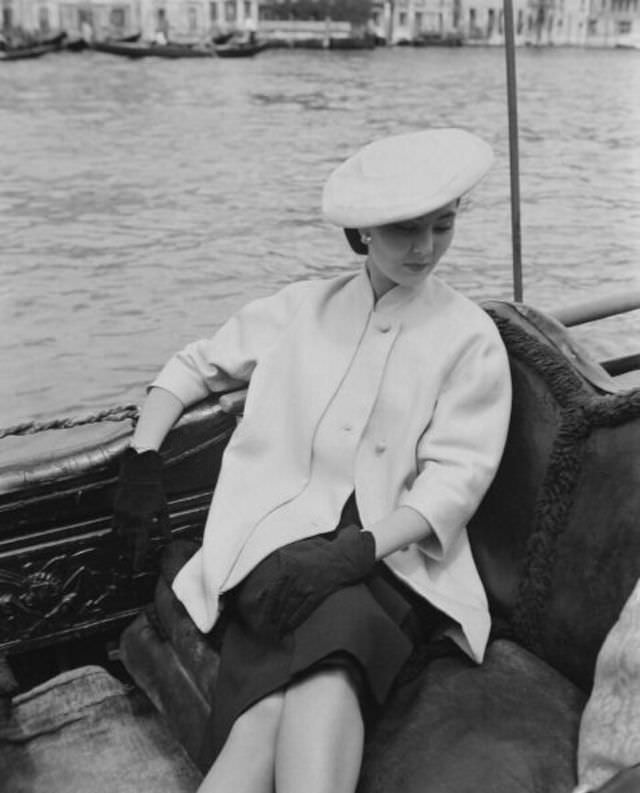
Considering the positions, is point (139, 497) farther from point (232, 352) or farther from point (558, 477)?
point (558, 477)

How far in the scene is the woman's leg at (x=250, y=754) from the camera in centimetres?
155

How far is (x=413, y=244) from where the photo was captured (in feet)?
5.96

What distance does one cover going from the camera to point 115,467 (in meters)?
2.06

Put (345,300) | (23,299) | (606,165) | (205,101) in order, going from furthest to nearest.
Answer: (205,101)
(606,165)
(23,299)
(345,300)

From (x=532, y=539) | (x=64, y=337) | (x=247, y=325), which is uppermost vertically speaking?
(x=247, y=325)

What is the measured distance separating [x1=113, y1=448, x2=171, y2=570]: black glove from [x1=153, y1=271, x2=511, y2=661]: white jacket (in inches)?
4.4

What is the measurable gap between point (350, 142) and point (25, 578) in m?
19.5

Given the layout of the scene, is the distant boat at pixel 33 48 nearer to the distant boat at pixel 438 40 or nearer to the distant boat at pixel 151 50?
the distant boat at pixel 151 50

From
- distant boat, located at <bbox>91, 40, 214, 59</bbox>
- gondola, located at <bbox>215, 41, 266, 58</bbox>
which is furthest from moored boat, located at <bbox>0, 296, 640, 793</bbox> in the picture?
gondola, located at <bbox>215, 41, 266, 58</bbox>

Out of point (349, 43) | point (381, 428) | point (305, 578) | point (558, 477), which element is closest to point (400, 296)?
point (381, 428)

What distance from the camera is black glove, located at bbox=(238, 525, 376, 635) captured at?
1.65 meters

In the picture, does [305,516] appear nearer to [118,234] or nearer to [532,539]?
[532,539]

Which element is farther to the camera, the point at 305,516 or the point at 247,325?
the point at 247,325

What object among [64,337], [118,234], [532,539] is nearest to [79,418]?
[532,539]
